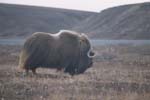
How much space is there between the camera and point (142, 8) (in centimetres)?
10012

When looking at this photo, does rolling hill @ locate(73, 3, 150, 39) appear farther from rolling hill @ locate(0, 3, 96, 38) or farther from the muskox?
the muskox

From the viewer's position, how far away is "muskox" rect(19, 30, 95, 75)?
12398 mm

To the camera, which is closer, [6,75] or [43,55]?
[6,75]

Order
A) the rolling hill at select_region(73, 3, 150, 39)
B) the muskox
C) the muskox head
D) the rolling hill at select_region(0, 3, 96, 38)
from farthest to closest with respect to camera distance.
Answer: the rolling hill at select_region(0, 3, 96, 38) < the rolling hill at select_region(73, 3, 150, 39) < the muskox head < the muskox

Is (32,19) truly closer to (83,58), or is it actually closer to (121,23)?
(121,23)

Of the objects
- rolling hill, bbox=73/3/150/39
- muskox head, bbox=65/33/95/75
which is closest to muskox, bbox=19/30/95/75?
muskox head, bbox=65/33/95/75

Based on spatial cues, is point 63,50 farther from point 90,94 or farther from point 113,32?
point 113,32

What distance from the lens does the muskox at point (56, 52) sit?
12.4m

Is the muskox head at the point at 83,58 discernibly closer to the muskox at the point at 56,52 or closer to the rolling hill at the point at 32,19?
the muskox at the point at 56,52

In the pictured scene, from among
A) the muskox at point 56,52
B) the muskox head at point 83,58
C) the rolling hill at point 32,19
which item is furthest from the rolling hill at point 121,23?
the muskox at point 56,52

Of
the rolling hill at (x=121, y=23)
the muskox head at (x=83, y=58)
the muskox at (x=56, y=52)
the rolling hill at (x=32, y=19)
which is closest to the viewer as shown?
the muskox at (x=56, y=52)

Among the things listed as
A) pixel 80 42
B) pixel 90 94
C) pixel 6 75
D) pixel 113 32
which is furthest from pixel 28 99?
pixel 113 32

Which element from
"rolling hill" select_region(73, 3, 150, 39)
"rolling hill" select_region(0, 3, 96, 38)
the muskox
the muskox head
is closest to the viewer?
the muskox

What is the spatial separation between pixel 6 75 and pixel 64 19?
113 meters
